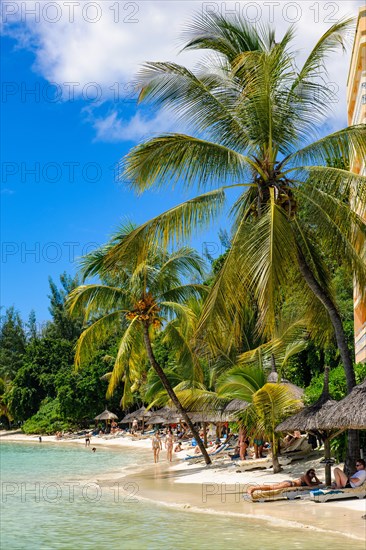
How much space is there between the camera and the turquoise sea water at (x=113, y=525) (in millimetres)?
10391

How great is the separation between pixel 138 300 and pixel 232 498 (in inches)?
310

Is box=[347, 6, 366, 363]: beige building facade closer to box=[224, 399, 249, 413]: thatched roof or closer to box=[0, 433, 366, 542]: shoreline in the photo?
box=[224, 399, 249, 413]: thatched roof

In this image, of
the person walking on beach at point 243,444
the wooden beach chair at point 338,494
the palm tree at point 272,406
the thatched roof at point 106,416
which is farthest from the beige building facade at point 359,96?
the thatched roof at point 106,416

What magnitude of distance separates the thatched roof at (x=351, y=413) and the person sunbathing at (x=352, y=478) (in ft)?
3.21

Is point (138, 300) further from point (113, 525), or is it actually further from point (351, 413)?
point (351, 413)

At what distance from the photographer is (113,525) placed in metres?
12.6

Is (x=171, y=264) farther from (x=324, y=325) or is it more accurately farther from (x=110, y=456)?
(x=110, y=456)

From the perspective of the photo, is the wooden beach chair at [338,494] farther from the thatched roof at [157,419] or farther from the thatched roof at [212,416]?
the thatched roof at [157,419]

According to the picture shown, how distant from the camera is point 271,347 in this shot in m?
19.2

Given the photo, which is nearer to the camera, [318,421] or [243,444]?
[318,421]

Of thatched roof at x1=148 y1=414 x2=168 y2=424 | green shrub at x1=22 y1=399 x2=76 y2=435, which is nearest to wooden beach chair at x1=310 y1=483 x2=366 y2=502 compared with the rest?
thatched roof at x1=148 y1=414 x2=168 y2=424

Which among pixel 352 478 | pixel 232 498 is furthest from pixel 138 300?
pixel 352 478

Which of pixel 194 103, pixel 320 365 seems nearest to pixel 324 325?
pixel 194 103

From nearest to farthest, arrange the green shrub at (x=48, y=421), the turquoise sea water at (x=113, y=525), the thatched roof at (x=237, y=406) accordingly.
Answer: the turquoise sea water at (x=113, y=525) < the thatched roof at (x=237, y=406) < the green shrub at (x=48, y=421)
